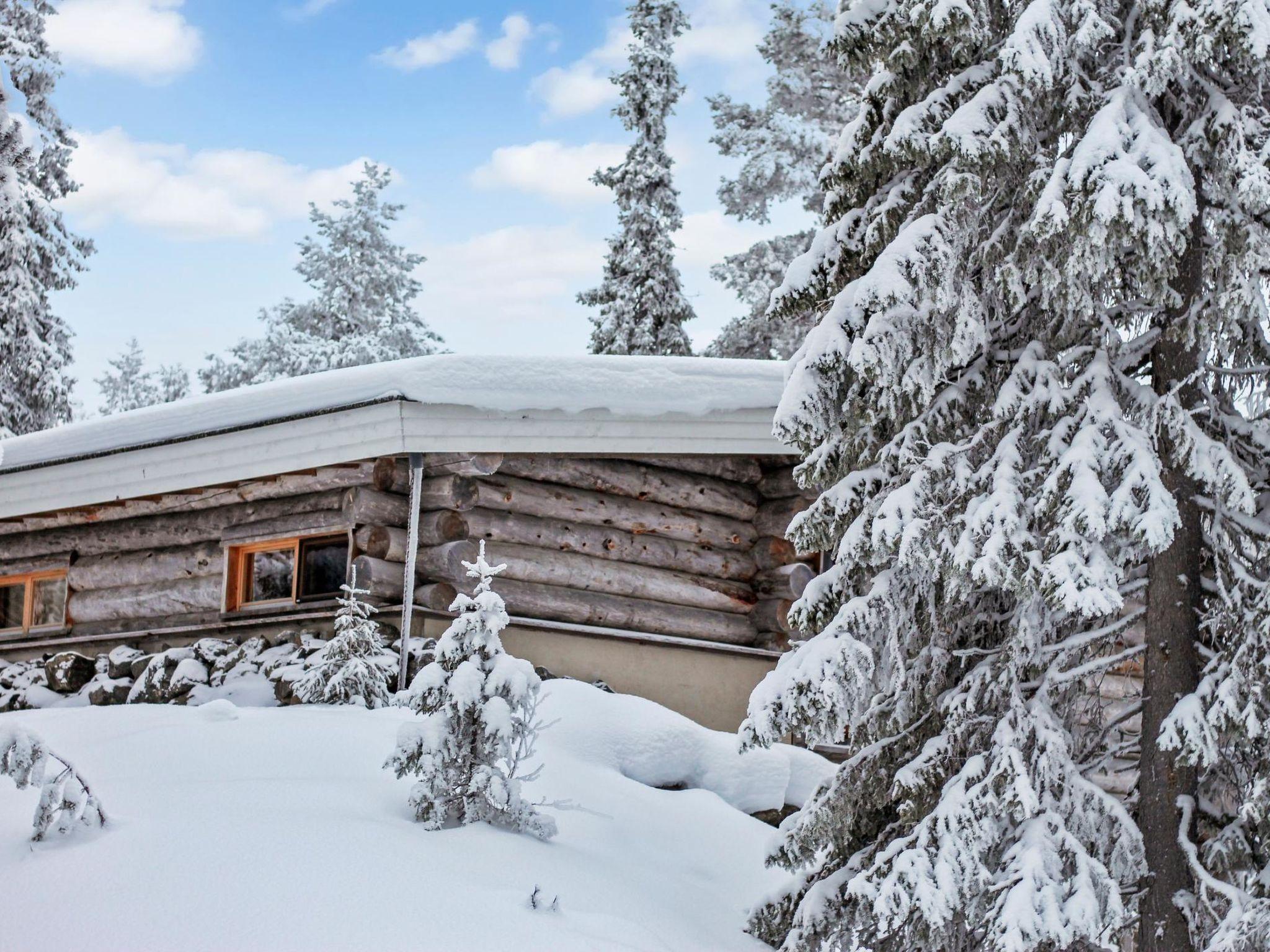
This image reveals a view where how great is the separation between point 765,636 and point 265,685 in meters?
4.84

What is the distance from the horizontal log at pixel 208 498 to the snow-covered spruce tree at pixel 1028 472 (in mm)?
6146

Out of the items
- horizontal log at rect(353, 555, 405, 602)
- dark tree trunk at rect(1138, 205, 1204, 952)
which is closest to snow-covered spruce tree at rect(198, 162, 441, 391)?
horizontal log at rect(353, 555, 405, 602)

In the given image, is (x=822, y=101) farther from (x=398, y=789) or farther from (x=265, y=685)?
(x=398, y=789)

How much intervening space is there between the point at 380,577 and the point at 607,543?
223cm

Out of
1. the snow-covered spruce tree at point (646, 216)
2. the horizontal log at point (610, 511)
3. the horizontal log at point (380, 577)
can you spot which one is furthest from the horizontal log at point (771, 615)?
the snow-covered spruce tree at point (646, 216)

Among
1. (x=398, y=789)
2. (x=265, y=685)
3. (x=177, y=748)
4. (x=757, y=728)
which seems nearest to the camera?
(x=757, y=728)

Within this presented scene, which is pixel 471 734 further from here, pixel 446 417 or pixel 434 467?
pixel 434 467

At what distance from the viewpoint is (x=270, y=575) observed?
1238 cm

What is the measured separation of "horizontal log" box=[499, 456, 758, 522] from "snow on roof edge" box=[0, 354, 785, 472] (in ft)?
2.87

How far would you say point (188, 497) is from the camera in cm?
1291

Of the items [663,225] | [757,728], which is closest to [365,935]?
[757,728]

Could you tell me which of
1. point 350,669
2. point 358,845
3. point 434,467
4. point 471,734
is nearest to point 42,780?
point 358,845

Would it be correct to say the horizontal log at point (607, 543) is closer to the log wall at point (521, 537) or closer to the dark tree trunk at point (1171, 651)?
the log wall at point (521, 537)

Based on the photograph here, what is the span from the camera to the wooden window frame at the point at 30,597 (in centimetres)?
1396
